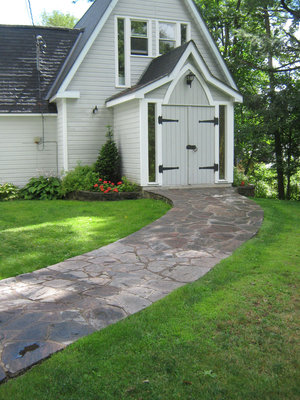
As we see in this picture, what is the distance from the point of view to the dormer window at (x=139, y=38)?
14.9 metres

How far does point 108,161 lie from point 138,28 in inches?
190

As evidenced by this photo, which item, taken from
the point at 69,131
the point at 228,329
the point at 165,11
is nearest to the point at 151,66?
the point at 165,11

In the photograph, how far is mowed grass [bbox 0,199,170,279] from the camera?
6672mm

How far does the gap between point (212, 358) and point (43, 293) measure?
227 cm

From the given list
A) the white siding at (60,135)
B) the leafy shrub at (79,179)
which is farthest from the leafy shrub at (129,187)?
the white siding at (60,135)

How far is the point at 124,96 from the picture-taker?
1293 cm

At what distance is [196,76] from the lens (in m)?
12.6

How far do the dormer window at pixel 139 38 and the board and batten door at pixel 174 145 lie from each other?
138 inches

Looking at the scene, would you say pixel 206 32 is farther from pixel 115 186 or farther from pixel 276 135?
pixel 115 186

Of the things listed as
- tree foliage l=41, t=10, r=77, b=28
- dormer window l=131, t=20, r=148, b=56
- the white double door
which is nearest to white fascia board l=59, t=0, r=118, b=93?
dormer window l=131, t=20, r=148, b=56

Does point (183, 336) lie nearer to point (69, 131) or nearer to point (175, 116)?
point (175, 116)

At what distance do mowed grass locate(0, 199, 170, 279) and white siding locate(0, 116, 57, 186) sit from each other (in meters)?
2.40

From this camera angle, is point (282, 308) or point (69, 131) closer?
point (282, 308)

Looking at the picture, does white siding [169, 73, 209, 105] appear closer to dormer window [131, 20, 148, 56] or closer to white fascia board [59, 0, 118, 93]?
dormer window [131, 20, 148, 56]
